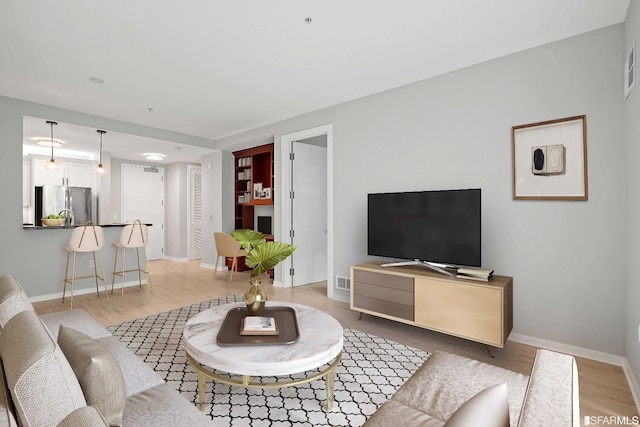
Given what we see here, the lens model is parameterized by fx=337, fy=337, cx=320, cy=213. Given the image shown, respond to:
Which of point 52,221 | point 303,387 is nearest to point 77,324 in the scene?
point 303,387

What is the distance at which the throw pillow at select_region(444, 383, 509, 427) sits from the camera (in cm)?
75

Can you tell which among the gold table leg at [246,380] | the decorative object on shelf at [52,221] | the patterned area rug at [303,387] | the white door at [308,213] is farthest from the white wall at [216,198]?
the gold table leg at [246,380]

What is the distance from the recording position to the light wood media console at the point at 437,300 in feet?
8.59

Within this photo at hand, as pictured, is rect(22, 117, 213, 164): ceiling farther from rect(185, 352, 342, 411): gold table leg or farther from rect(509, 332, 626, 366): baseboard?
rect(509, 332, 626, 366): baseboard

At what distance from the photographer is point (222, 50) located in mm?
2951

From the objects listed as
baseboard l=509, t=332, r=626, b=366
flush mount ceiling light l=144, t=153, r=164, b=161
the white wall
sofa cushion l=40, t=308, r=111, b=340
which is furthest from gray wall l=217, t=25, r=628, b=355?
flush mount ceiling light l=144, t=153, r=164, b=161

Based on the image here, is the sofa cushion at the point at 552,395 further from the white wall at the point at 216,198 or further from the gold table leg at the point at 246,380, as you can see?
the white wall at the point at 216,198

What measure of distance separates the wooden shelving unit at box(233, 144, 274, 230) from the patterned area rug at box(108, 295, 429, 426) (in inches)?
132

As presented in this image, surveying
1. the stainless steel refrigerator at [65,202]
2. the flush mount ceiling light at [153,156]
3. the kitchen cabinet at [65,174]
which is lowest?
the stainless steel refrigerator at [65,202]

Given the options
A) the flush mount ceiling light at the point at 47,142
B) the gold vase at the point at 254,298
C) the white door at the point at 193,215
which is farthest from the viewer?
the white door at the point at 193,215

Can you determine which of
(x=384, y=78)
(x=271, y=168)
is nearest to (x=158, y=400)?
(x=384, y=78)

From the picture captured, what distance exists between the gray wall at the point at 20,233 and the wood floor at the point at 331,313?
0.34 m

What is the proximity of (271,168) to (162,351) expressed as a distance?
383 centimetres

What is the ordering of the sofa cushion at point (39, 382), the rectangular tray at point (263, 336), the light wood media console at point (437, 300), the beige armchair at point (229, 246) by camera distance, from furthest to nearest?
the beige armchair at point (229, 246) < the light wood media console at point (437, 300) < the rectangular tray at point (263, 336) < the sofa cushion at point (39, 382)
